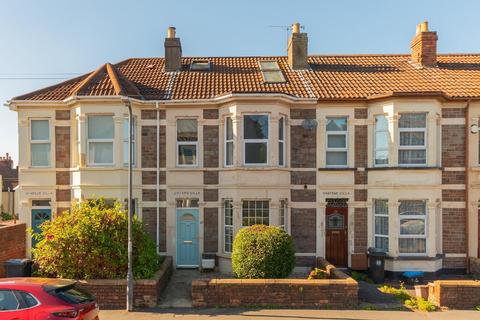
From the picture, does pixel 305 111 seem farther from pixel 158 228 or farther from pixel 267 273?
pixel 158 228

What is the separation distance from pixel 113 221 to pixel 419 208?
10.5 meters

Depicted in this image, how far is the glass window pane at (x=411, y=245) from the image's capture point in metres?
12.4

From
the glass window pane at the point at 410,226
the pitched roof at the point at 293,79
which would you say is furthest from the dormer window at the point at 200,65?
the glass window pane at the point at 410,226

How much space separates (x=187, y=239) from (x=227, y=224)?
168 centimetres

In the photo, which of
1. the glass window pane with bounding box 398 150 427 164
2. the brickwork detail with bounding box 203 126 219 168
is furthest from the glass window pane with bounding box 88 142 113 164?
the glass window pane with bounding box 398 150 427 164

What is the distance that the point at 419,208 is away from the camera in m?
12.5

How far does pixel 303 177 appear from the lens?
1304 cm

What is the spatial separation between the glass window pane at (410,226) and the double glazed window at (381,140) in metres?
2.23

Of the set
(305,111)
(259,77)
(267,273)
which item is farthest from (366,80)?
(267,273)

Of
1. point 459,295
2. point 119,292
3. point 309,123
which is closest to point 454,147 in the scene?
point 309,123

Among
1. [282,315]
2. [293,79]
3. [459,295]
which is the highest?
[293,79]

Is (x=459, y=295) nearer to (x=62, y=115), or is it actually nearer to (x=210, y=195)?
(x=210, y=195)

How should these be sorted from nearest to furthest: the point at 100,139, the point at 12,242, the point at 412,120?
the point at 412,120 < the point at 100,139 < the point at 12,242

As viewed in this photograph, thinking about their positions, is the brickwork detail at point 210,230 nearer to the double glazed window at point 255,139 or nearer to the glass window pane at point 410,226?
the double glazed window at point 255,139
